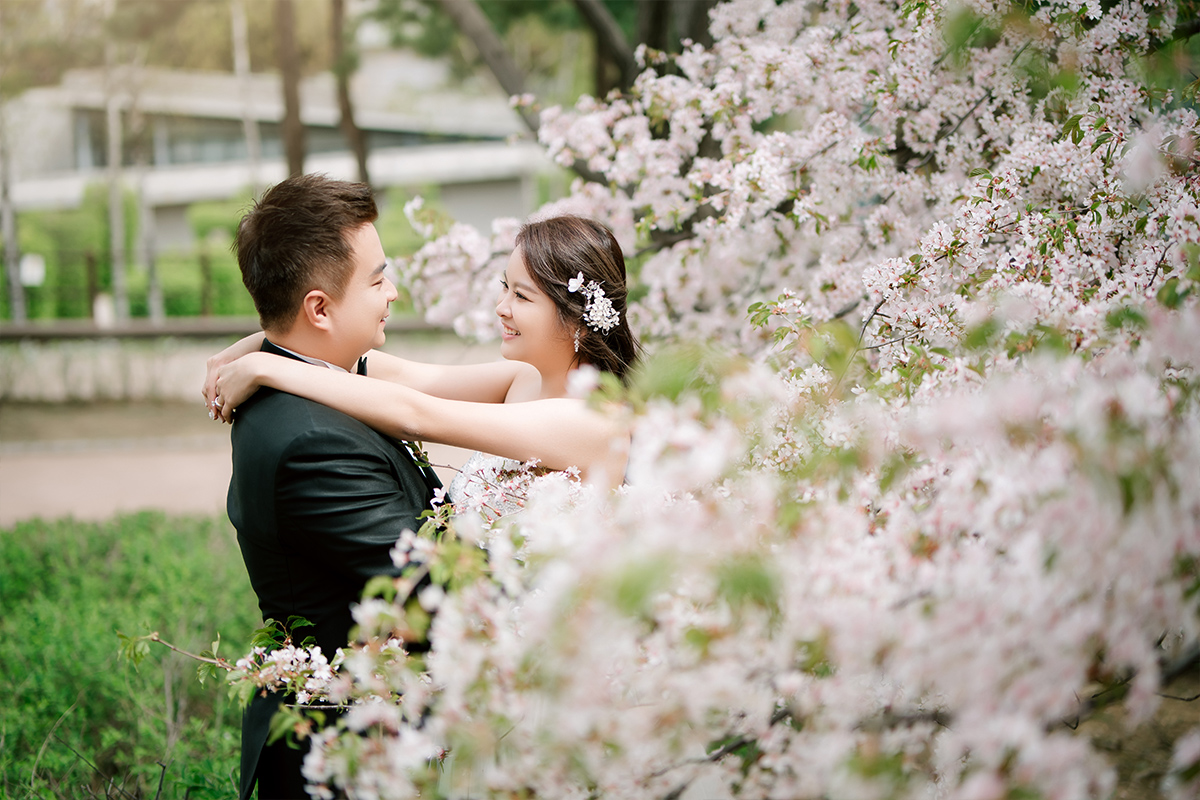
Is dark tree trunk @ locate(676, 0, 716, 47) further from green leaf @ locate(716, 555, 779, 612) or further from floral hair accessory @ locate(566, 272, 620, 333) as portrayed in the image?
green leaf @ locate(716, 555, 779, 612)

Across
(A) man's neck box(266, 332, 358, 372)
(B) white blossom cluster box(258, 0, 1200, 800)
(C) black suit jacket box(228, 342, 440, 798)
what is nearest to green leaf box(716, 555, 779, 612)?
(B) white blossom cluster box(258, 0, 1200, 800)

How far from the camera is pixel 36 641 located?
4.17 m

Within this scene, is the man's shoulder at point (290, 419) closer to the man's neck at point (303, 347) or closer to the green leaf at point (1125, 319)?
the man's neck at point (303, 347)

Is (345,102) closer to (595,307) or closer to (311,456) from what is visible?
(595,307)

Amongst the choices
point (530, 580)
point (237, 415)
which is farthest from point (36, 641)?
point (530, 580)

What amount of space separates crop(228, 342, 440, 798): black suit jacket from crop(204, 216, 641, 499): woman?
71 millimetres

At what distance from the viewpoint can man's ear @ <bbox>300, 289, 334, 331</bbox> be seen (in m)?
2.30

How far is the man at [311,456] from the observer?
2.06 m

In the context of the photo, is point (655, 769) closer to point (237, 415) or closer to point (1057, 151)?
point (237, 415)

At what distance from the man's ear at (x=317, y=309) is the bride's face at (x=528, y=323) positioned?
0.59 metres

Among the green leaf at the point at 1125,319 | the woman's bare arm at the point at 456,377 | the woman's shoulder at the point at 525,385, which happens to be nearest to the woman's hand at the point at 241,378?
the woman's bare arm at the point at 456,377

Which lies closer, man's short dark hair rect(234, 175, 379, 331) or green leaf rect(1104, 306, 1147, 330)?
green leaf rect(1104, 306, 1147, 330)

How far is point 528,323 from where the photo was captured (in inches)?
107

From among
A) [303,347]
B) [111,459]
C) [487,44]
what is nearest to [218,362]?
[303,347]
